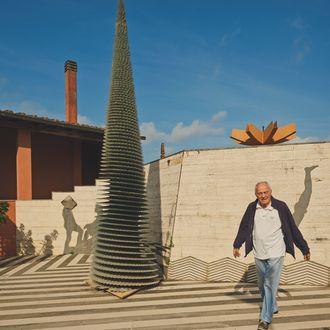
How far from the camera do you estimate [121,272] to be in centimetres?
712

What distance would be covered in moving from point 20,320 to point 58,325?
801 mm

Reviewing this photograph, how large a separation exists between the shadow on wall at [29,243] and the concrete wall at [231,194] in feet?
21.1

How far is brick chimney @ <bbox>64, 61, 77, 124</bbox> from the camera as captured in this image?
2012 centimetres

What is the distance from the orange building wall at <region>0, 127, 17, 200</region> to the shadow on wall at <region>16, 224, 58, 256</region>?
4.67 m

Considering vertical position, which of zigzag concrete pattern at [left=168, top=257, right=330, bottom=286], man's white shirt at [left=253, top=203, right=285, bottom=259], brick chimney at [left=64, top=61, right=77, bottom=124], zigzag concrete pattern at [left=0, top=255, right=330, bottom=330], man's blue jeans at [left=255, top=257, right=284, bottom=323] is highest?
brick chimney at [left=64, top=61, right=77, bottom=124]

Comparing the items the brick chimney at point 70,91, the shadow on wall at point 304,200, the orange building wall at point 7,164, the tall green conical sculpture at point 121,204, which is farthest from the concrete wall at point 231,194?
the brick chimney at point 70,91

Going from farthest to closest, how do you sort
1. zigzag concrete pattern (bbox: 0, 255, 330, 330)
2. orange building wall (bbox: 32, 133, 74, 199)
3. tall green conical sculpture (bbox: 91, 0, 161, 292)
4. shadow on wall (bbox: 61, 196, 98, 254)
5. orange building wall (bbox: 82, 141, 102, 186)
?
orange building wall (bbox: 82, 141, 102, 186), orange building wall (bbox: 32, 133, 74, 199), shadow on wall (bbox: 61, 196, 98, 254), tall green conical sculpture (bbox: 91, 0, 161, 292), zigzag concrete pattern (bbox: 0, 255, 330, 330)

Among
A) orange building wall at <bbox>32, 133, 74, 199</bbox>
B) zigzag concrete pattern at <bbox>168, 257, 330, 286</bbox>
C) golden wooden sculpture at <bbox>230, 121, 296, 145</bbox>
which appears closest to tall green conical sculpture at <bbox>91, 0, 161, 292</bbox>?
zigzag concrete pattern at <bbox>168, 257, 330, 286</bbox>

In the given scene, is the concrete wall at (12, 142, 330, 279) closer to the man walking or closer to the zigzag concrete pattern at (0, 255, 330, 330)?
the zigzag concrete pattern at (0, 255, 330, 330)

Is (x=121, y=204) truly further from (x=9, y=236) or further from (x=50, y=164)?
(x=50, y=164)

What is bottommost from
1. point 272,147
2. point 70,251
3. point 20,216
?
point 70,251

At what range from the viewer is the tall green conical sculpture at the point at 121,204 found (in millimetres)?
7148

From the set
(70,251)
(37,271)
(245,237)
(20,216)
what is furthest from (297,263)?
(20,216)

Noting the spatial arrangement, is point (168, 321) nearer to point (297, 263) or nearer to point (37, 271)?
point (297, 263)
